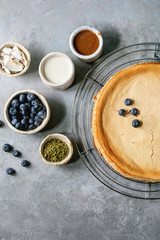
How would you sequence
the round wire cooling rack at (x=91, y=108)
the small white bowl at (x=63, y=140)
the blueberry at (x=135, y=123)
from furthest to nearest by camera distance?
1. the round wire cooling rack at (x=91, y=108)
2. the small white bowl at (x=63, y=140)
3. the blueberry at (x=135, y=123)

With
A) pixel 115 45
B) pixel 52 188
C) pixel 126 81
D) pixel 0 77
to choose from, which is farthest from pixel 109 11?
pixel 52 188

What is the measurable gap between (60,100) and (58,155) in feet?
2.01

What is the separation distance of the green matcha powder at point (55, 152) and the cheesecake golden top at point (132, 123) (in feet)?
1.56

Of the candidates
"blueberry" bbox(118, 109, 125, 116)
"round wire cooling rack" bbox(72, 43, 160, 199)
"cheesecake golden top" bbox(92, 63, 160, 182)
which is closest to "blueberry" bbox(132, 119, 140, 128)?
"cheesecake golden top" bbox(92, 63, 160, 182)

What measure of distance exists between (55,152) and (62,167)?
247mm


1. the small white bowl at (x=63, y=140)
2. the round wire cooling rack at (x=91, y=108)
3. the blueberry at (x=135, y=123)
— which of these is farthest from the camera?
the round wire cooling rack at (x=91, y=108)

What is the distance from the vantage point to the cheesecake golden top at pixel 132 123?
8.43ft

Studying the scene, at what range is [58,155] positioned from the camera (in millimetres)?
2926

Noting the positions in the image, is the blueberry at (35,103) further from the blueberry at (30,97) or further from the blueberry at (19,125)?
the blueberry at (19,125)

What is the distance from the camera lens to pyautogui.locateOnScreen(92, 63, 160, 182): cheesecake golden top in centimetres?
257

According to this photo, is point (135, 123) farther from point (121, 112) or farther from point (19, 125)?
point (19, 125)

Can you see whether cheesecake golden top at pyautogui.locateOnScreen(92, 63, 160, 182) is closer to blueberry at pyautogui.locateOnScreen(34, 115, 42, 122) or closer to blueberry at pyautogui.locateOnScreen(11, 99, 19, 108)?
blueberry at pyautogui.locateOnScreen(34, 115, 42, 122)

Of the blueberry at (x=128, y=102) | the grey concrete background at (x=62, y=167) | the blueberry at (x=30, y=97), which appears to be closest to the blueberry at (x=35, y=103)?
the blueberry at (x=30, y=97)

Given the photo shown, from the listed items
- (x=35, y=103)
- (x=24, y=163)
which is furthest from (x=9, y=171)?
(x=35, y=103)
